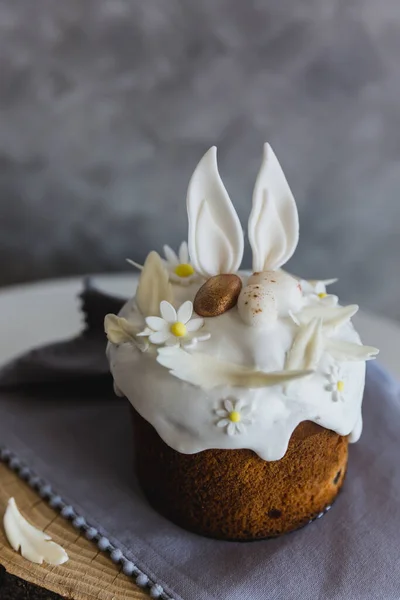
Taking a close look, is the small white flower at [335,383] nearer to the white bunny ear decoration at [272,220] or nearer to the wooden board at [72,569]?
the white bunny ear decoration at [272,220]

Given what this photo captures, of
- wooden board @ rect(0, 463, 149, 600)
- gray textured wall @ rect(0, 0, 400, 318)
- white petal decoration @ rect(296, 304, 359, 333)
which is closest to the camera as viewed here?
wooden board @ rect(0, 463, 149, 600)

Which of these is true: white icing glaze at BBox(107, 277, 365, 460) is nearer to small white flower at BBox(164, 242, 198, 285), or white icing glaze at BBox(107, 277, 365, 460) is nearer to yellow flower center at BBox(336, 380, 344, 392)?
yellow flower center at BBox(336, 380, 344, 392)

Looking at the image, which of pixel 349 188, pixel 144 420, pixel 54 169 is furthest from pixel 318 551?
pixel 54 169

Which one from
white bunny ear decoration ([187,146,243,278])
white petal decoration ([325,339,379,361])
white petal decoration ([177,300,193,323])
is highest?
white bunny ear decoration ([187,146,243,278])

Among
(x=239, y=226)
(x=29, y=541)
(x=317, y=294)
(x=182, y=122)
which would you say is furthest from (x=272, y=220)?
(x=182, y=122)

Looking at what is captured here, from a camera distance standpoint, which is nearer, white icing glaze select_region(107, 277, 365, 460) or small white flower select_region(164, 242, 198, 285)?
white icing glaze select_region(107, 277, 365, 460)

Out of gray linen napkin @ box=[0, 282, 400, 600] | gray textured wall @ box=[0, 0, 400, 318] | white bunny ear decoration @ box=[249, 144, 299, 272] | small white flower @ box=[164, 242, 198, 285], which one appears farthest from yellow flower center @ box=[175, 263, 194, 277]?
gray textured wall @ box=[0, 0, 400, 318]
